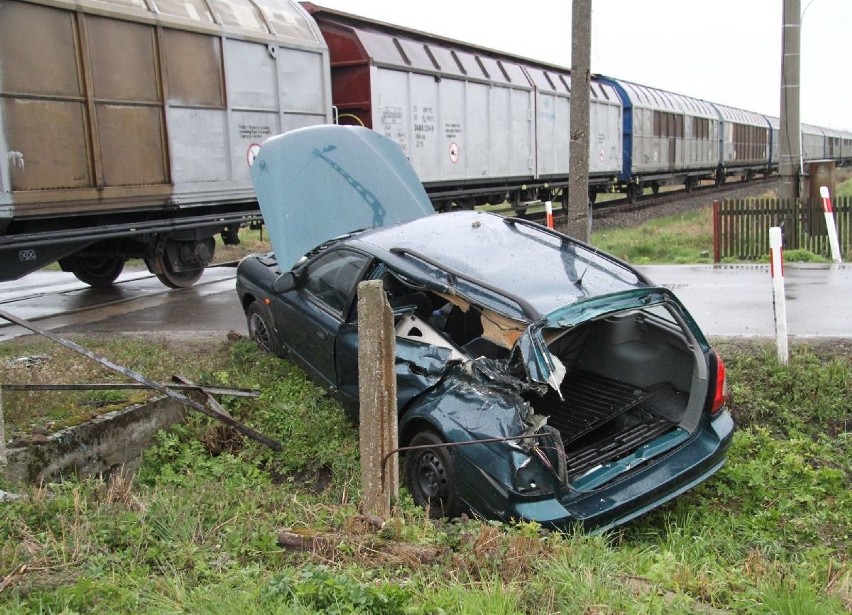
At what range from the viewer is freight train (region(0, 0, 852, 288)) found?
878cm

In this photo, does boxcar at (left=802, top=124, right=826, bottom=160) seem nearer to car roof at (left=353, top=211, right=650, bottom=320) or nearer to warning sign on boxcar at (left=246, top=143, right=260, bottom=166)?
warning sign on boxcar at (left=246, top=143, right=260, bottom=166)

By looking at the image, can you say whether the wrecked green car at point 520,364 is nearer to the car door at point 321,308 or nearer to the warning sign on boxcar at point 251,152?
the car door at point 321,308

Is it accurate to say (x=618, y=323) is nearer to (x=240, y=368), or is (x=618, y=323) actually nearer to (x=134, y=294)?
(x=240, y=368)

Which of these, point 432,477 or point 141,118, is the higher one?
point 141,118

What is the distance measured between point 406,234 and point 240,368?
2.18m

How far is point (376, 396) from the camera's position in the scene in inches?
152

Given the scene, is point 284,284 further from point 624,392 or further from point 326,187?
point 624,392

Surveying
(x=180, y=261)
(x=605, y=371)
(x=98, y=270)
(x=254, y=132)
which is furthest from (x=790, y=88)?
(x=98, y=270)

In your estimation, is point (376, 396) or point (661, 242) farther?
point (661, 242)

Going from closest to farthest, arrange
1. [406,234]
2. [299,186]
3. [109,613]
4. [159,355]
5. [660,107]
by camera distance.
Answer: [109,613] < [406,234] < [159,355] < [299,186] < [660,107]

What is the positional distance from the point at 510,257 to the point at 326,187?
3776 millimetres

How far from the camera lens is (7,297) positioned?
38.3 ft

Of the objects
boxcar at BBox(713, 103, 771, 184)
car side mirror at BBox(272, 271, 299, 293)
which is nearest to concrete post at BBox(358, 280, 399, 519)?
car side mirror at BBox(272, 271, 299, 293)

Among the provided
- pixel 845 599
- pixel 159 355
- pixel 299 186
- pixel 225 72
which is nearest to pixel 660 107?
pixel 225 72
